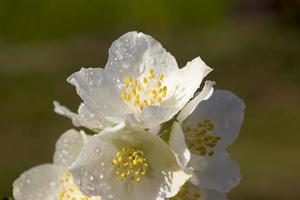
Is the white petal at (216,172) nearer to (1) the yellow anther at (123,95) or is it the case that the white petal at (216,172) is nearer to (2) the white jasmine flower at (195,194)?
(2) the white jasmine flower at (195,194)

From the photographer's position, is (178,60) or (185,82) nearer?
(185,82)

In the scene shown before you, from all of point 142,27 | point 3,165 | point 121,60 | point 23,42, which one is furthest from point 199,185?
point 23,42

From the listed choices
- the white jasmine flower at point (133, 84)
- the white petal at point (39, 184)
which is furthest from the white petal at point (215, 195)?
the white petal at point (39, 184)

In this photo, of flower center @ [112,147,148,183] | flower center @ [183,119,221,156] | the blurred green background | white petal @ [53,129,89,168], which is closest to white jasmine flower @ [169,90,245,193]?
flower center @ [183,119,221,156]

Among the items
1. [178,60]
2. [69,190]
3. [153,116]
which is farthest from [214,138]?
[178,60]

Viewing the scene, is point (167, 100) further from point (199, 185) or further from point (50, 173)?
point (50, 173)

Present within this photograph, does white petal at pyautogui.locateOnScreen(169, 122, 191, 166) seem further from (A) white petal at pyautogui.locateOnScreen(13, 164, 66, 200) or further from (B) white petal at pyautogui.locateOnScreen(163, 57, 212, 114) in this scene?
(A) white petal at pyautogui.locateOnScreen(13, 164, 66, 200)

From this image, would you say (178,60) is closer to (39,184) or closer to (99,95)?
(39,184)
